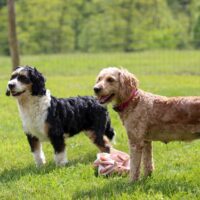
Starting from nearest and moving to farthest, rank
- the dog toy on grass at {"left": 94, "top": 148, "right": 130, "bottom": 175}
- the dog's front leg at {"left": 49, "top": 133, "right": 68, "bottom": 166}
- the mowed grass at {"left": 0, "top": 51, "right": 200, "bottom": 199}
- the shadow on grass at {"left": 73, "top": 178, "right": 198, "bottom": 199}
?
the shadow on grass at {"left": 73, "top": 178, "right": 198, "bottom": 199}, the mowed grass at {"left": 0, "top": 51, "right": 200, "bottom": 199}, the dog toy on grass at {"left": 94, "top": 148, "right": 130, "bottom": 175}, the dog's front leg at {"left": 49, "top": 133, "right": 68, "bottom": 166}

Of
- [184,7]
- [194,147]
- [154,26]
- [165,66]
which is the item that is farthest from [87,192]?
[184,7]

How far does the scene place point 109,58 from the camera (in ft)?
103

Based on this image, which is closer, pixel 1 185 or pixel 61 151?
pixel 1 185

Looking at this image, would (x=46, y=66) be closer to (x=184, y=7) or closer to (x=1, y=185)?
(x=1, y=185)

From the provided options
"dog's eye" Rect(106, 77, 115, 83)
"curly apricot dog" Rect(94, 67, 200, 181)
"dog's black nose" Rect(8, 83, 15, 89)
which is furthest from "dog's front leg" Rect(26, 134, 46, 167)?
"dog's eye" Rect(106, 77, 115, 83)

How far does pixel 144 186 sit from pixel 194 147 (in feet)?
7.88

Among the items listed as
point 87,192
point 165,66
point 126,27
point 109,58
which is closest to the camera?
point 87,192

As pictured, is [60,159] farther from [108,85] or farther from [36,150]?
[108,85]

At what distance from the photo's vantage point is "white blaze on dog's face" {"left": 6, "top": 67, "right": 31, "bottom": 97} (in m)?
7.23

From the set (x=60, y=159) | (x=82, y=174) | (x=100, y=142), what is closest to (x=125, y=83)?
(x=82, y=174)

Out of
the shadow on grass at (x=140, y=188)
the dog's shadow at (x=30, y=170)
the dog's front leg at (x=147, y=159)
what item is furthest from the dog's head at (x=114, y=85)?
the dog's shadow at (x=30, y=170)

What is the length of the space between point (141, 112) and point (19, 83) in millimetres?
1960

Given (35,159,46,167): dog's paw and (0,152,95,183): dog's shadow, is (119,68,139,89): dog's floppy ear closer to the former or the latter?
(0,152,95,183): dog's shadow

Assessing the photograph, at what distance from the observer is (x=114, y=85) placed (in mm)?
6180
